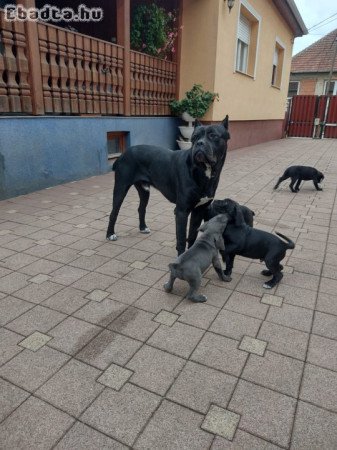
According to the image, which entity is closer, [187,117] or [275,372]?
[275,372]

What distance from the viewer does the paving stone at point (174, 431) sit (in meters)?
1.63

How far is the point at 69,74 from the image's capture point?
6867 mm

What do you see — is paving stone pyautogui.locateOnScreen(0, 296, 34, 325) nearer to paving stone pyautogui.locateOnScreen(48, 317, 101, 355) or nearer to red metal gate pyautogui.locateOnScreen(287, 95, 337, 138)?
paving stone pyautogui.locateOnScreen(48, 317, 101, 355)

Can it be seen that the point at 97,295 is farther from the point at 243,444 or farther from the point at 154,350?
the point at 243,444

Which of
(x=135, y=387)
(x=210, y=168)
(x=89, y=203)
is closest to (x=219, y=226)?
(x=210, y=168)

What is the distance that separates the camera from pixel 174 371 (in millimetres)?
2100

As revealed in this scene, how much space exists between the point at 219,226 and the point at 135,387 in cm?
156

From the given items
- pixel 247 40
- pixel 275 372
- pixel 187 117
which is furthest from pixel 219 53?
pixel 275 372

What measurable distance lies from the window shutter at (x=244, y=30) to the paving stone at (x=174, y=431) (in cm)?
1305

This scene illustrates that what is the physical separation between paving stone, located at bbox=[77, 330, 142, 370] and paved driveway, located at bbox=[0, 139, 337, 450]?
1 centimetres

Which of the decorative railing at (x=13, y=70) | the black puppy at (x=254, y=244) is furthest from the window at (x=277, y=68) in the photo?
the black puppy at (x=254, y=244)

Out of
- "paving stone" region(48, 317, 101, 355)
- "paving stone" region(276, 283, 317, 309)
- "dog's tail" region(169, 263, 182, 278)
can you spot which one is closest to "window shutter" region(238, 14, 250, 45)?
"paving stone" region(276, 283, 317, 309)

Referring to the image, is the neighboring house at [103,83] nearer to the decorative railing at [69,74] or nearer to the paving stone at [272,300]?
the decorative railing at [69,74]

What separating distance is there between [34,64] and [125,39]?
2823 mm
